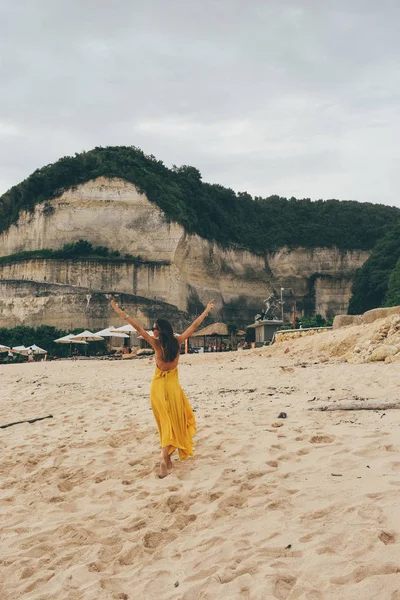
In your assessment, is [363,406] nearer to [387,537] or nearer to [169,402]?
[169,402]

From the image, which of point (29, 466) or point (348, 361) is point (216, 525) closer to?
point (29, 466)

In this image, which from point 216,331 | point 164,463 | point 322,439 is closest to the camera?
point 164,463

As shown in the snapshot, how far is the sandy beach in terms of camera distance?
8.30 feet

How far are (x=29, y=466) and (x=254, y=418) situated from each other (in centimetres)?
260

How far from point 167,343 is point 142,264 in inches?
1988

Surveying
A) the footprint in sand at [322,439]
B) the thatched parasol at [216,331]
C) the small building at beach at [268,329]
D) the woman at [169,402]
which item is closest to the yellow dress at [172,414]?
the woman at [169,402]

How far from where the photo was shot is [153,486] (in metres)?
4.11

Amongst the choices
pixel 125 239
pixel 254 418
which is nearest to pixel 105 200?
pixel 125 239

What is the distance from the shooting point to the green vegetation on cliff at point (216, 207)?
57.7 meters

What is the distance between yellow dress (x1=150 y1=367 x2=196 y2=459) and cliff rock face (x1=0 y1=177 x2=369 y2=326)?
4658 centimetres

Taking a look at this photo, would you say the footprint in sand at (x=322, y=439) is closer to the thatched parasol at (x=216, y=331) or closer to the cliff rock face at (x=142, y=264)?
the thatched parasol at (x=216, y=331)

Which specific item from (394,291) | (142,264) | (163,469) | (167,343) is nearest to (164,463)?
(163,469)

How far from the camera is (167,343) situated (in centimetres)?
468

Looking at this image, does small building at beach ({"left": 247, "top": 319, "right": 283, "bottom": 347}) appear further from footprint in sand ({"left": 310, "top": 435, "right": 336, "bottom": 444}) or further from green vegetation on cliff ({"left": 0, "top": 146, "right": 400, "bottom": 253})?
green vegetation on cliff ({"left": 0, "top": 146, "right": 400, "bottom": 253})
